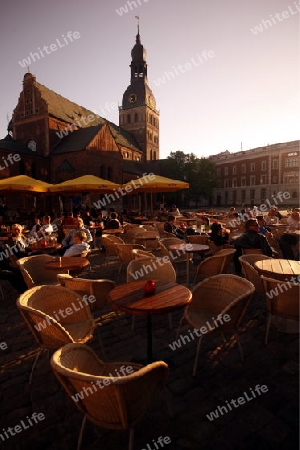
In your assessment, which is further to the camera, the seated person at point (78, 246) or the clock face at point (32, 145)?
the clock face at point (32, 145)

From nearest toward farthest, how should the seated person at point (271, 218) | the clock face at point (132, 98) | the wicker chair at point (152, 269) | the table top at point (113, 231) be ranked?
1. the wicker chair at point (152, 269)
2. the table top at point (113, 231)
3. the seated person at point (271, 218)
4. the clock face at point (132, 98)

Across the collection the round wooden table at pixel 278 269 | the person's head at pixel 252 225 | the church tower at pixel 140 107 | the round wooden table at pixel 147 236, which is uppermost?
the church tower at pixel 140 107

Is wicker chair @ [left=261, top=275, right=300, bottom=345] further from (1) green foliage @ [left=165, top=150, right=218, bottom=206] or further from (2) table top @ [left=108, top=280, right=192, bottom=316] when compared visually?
(1) green foliage @ [left=165, top=150, right=218, bottom=206]

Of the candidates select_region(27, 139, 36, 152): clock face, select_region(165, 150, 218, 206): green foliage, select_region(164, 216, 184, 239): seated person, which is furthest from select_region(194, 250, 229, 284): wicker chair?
select_region(165, 150, 218, 206): green foliage

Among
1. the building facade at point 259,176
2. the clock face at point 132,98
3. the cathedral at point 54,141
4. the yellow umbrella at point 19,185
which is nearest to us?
the yellow umbrella at point 19,185

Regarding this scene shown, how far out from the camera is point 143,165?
5328 centimetres

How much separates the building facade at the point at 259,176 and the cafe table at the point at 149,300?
1953 inches

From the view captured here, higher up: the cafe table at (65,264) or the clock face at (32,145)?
the clock face at (32,145)

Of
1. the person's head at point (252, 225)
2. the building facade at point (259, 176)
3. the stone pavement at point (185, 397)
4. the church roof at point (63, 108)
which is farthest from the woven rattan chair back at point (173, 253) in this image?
the building facade at point (259, 176)

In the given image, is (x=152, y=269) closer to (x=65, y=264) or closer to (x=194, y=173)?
(x=65, y=264)

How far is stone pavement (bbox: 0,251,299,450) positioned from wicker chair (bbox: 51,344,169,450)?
0.47 meters

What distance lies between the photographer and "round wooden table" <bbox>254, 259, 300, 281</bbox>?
3871 millimetres

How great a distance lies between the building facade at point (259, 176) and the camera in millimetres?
48531

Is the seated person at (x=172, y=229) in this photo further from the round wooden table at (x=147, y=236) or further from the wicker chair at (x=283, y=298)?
the wicker chair at (x=283, y=298)
